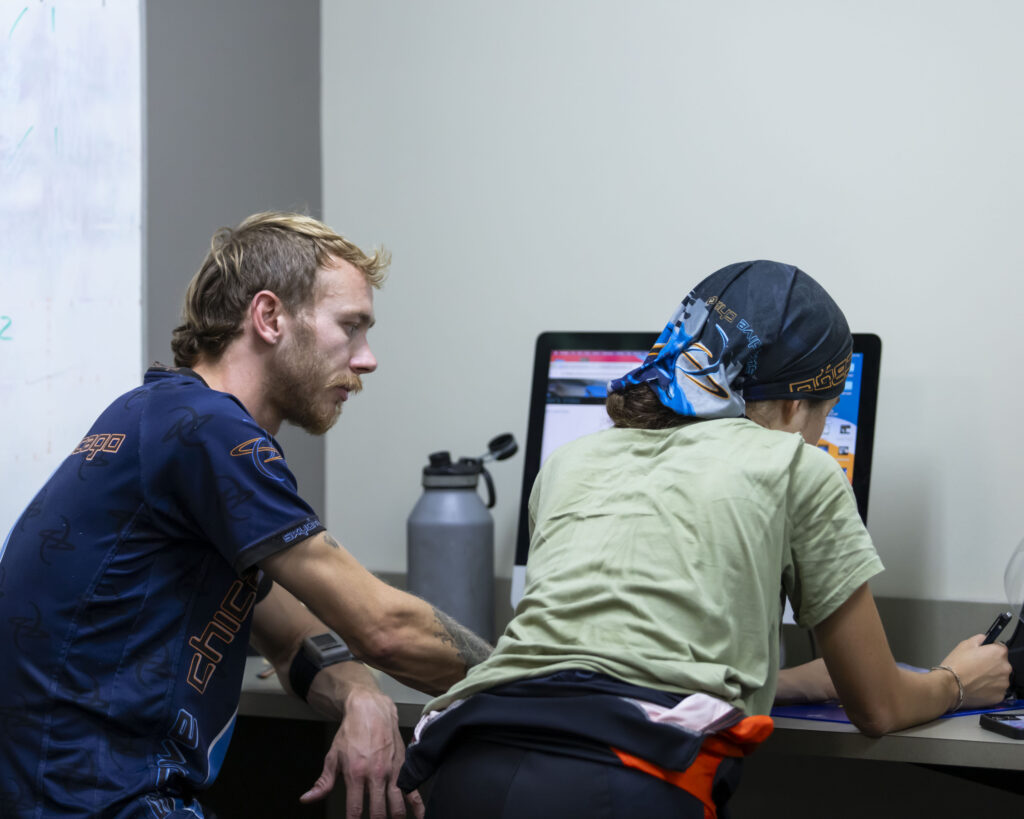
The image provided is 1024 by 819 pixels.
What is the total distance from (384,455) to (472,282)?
1.40ft

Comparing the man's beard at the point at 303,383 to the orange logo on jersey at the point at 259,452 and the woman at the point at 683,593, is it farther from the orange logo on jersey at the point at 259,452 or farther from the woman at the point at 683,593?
the woman at the point at 683,593

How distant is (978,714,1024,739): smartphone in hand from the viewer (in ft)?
3.94

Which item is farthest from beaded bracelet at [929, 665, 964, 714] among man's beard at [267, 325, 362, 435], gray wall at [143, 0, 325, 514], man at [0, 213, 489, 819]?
gray wall at [143, 0, 325, 514]

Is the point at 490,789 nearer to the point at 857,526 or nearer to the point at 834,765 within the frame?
the point at 857,526

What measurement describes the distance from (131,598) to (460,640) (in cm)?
42

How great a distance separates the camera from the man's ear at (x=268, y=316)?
1.32 m

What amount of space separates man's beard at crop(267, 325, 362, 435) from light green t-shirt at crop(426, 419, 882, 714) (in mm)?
428

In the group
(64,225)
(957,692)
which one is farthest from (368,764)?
(64,225)

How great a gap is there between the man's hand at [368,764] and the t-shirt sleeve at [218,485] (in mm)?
293

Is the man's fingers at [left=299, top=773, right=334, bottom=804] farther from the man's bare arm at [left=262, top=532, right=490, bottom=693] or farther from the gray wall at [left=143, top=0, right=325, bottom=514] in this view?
the gray wall at [left=143, top=0, right=325, bottom=514]

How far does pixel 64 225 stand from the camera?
1515mm

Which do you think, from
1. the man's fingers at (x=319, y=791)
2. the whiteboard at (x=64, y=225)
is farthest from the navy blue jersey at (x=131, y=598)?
the whiteboard at (x=64, y=225)

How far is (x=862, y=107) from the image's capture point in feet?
6.18

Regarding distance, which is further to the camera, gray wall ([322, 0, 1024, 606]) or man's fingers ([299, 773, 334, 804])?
gray wall ([322, 0, 1024, 606])
